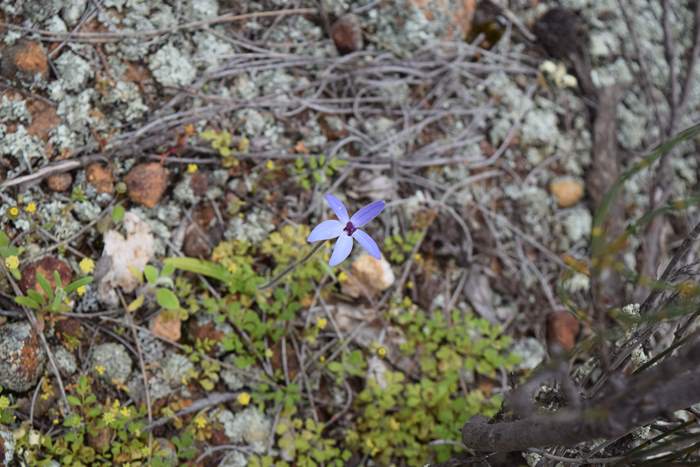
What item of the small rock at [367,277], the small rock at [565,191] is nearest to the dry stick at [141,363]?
the small rock at [367,277]

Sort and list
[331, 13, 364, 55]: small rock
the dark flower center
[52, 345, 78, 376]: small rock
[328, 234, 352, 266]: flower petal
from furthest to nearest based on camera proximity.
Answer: [331, 13, 364, 55]: small rock → [52, 345, 78, 376]: small rock → the dark flower center → [328, 234, 352, 266]: flower petal

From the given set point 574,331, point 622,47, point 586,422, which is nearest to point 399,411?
point 574,331

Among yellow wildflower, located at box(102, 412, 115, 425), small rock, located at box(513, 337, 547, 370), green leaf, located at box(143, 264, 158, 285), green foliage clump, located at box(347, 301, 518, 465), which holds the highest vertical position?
green leaf, located at box(143, 264, 158, 285)

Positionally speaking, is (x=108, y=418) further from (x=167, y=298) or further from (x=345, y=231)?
(x=345, y=231)

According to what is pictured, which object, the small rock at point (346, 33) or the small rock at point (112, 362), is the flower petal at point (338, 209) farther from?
the small rock at point (346, 33)

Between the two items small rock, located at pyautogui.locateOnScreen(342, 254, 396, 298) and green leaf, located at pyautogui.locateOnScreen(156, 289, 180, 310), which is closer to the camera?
green leaf, located at pyautogui.locateOnScreen(156, 289, 180, 310)

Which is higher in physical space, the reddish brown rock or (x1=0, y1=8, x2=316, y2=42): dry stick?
(x1=0, y1=8, x2=316, y2=42): dry stick

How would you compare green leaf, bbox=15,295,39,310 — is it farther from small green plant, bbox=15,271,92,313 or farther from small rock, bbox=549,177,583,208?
small rock, bbox=549,177,583,208

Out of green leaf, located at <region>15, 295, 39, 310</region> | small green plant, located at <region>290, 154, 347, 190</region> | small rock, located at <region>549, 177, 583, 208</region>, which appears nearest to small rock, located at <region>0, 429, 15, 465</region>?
green leaf, located at <region>15, 295, 39, 310</region>

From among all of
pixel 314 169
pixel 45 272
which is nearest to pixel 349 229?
pixel 314 169
